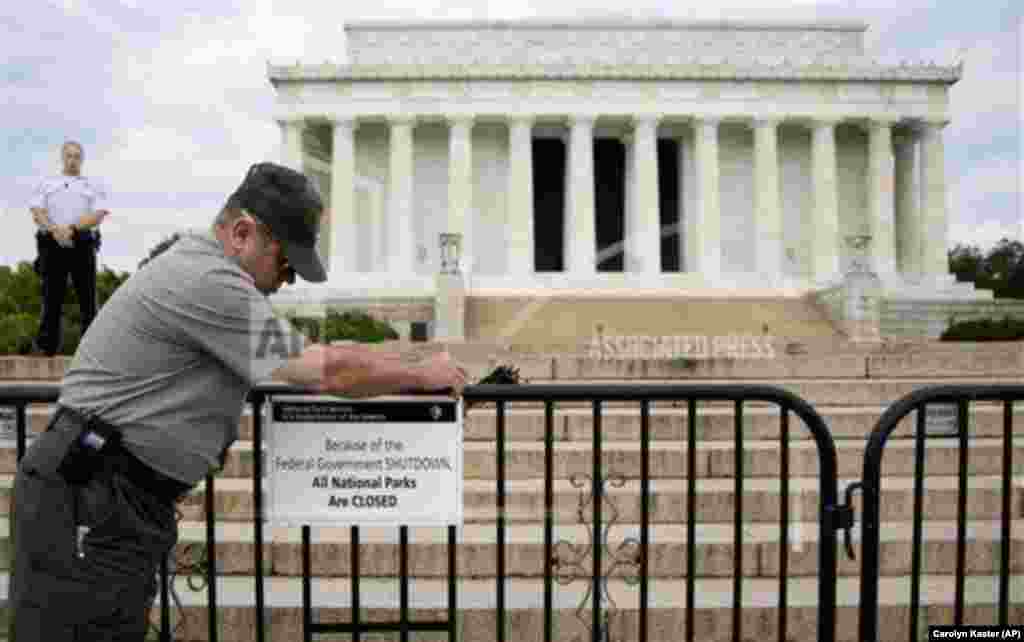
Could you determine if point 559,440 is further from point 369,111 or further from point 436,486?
point 369,111

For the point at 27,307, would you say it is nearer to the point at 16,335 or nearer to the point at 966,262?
the point at 16,335

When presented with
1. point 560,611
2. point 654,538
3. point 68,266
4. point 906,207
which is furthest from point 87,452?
point 906,207

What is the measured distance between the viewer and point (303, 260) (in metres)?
3.66

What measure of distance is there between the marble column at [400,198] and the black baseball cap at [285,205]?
47.7 metres

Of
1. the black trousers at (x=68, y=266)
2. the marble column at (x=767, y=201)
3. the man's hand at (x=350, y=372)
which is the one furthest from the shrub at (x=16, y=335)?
the marble column at (x=767, y=201)

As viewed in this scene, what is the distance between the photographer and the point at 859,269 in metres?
40.1

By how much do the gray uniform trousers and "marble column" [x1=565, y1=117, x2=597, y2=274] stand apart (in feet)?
153

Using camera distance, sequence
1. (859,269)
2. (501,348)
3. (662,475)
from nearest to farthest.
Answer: (662,475) → (501,348) → (859,269)

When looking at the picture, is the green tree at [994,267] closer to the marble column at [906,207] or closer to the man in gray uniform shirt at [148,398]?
the marble column at [906,207]

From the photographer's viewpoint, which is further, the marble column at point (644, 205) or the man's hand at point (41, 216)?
the marble column at point (644, 205)

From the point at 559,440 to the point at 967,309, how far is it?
38.6 metres

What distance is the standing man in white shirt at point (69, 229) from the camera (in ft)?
41.9

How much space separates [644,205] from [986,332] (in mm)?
20589

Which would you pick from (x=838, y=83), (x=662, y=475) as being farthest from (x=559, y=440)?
(x=838, y=83)
